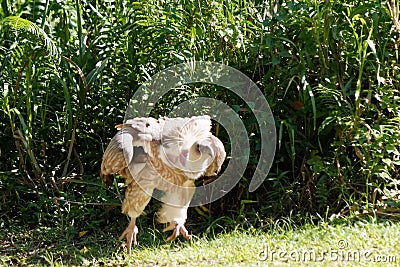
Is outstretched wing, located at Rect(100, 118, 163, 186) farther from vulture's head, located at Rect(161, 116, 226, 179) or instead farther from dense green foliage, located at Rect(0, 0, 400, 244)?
dense green foliage, located at Rect(0, 0, 400, 244)

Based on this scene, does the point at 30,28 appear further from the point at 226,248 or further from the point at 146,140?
the point at 226,248

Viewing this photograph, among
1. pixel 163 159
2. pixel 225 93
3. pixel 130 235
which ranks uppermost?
pixel 225 93

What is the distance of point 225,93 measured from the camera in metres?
4.97

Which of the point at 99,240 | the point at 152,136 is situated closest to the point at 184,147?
the point at 152,136

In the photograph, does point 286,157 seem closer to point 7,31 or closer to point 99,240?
point 99,240

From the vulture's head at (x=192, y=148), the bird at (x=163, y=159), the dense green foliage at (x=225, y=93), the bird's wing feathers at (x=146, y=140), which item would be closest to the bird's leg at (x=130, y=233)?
the bird at (x=163, y=159)

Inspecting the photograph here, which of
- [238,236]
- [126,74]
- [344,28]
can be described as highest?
[344,28]

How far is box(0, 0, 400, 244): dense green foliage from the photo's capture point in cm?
468

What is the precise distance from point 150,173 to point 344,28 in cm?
175

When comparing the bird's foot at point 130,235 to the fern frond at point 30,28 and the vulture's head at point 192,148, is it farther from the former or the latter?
the fern frond at point 30,28

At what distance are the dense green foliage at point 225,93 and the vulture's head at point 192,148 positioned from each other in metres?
0.71

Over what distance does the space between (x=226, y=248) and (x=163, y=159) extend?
27.0 inches

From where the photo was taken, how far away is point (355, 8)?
4.62 metres

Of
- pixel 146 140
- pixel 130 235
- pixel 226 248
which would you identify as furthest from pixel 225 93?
pixel 130 235
